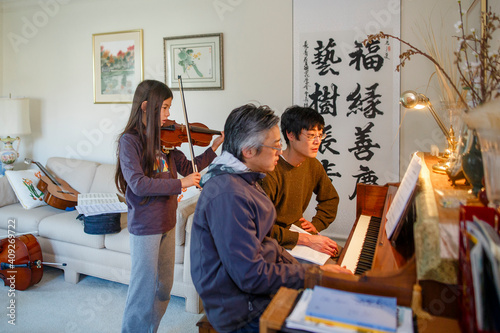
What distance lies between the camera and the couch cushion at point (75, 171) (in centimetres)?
371

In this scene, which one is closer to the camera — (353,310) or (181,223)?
(353,310)

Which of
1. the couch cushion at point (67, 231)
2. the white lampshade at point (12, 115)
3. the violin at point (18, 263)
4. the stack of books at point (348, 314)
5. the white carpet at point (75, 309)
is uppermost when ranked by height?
the white lampshade at point (12, 115)

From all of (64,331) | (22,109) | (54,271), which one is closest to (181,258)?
(64,331)

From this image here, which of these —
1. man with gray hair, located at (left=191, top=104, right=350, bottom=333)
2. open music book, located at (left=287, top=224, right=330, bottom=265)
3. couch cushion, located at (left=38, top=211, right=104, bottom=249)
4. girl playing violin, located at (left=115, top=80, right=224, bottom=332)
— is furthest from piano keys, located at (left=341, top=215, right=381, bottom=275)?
couch cushion, located at (left=38, top=211, right=104, bottom=249)

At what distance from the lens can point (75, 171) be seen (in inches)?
149

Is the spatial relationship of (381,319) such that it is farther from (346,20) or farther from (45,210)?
(45,210)

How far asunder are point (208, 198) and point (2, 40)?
166 inches

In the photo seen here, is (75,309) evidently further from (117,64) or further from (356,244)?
(117,64)

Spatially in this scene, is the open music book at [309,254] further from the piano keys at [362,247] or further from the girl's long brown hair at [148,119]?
the girl's long brown hair at [148,119]

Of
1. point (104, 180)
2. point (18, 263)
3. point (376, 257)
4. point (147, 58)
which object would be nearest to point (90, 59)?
point (147, 58)

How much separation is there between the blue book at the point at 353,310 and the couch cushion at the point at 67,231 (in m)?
2.30

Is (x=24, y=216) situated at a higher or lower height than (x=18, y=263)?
higher

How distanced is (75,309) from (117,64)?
2242 mm

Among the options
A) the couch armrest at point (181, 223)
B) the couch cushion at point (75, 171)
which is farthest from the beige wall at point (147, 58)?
the couch armrest at point (181, 223)
